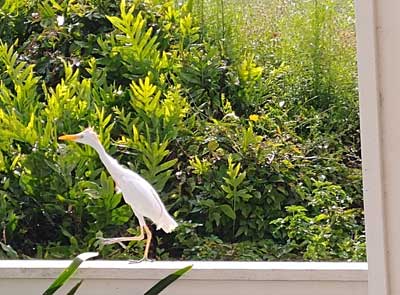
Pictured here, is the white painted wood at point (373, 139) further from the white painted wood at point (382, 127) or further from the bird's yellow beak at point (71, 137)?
the bird's yellow beak at point (71, 137)

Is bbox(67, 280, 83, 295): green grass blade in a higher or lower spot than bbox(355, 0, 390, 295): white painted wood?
lower

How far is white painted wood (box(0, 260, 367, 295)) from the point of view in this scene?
112 cm

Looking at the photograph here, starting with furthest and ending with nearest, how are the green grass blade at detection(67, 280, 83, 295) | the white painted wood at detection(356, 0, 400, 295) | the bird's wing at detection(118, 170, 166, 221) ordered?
the bird's wing at detection(118, 170, 166, 221)
the green grass blade at detection(67, 280, 83, 295)
the white painted wood at detection(356, 0, 400, 295)

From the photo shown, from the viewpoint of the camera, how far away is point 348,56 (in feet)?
4.19

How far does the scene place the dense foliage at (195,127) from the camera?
126 centimetres

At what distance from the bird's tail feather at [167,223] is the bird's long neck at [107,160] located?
12 centimetres

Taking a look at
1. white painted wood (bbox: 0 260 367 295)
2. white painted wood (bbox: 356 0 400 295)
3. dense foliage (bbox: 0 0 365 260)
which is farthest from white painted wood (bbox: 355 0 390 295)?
dense foliage (bbox: 0 0 365 260)

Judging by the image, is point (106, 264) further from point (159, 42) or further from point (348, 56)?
point (348, 56)

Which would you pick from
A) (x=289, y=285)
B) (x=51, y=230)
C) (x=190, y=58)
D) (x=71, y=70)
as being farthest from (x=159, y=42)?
(x=289, y=285)

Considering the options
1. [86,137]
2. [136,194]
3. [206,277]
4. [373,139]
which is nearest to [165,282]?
[206,277]

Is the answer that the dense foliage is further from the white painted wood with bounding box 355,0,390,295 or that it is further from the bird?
the white painted wood with bounding box 355,0,390,295

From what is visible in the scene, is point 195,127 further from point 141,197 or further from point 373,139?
point 373,139

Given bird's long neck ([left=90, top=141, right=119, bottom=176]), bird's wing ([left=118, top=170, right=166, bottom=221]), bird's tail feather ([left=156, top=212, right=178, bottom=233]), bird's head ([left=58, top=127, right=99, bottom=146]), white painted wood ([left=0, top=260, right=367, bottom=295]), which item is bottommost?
white painted wood ([left=0, top=260, right=367, bottom=295])

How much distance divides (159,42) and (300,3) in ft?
0.93
